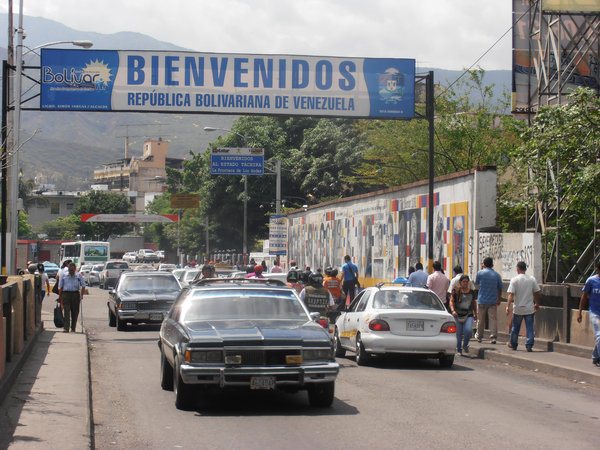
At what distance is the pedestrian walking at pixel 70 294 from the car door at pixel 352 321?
7.94 meters

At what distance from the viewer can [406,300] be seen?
18562 mm

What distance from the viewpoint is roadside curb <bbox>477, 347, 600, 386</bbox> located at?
53.1ft

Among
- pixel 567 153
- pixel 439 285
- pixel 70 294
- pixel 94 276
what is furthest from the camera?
pixel 94 276

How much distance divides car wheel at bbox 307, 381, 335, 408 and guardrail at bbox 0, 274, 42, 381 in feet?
12.5

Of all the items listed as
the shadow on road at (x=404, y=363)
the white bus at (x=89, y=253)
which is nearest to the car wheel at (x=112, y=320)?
the shadow on road at (x=404, y=363)

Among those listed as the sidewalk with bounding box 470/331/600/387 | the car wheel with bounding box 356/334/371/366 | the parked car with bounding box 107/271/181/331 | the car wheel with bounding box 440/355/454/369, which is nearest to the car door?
the car wheel with bounding box 356/334/371/366

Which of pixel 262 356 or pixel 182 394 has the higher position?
pixel 262 356

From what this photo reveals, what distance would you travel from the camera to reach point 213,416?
11836 mm

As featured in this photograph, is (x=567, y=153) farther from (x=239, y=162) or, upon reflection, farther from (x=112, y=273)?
(x=112, y=273)

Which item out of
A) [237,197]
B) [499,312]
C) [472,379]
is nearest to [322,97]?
[499,312]

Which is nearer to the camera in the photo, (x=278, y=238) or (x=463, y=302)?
(x=463, y=302)

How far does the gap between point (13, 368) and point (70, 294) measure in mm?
10377

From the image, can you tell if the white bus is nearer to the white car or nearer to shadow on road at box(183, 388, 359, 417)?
the white car

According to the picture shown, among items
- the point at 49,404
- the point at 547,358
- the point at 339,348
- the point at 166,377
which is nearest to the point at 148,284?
the point at 339,348
